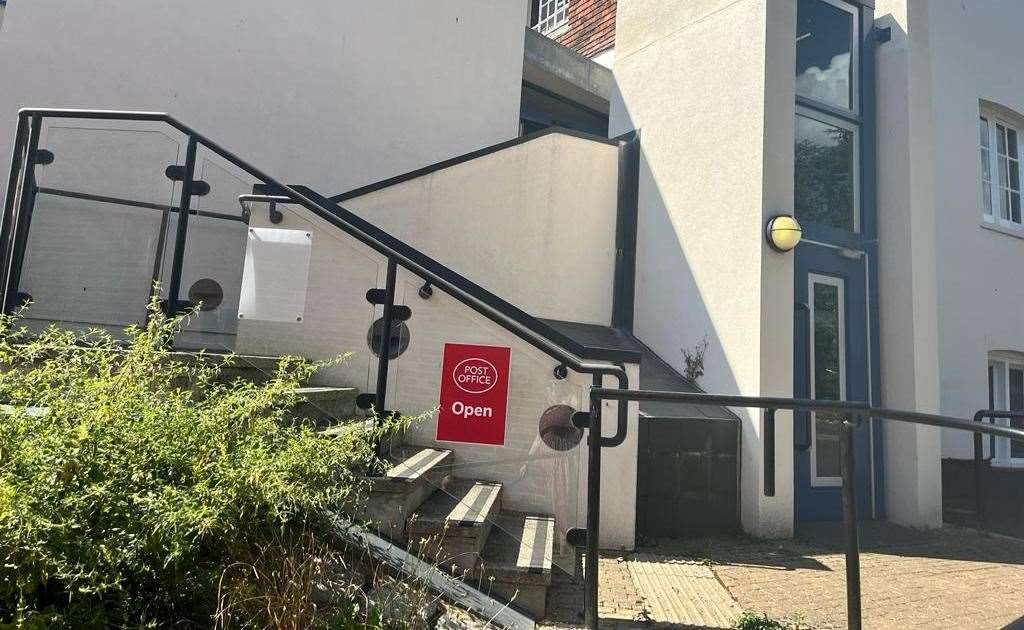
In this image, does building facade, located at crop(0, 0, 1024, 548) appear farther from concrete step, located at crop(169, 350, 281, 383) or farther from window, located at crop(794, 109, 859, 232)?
concrete step, located at crop(169, 350, 281, 383)

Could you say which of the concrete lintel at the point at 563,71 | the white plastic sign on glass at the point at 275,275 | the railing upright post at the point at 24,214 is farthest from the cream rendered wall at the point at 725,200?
the railing upright post at the point at 24,214

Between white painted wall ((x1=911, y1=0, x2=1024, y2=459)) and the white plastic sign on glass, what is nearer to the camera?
the white plastic sign on glass

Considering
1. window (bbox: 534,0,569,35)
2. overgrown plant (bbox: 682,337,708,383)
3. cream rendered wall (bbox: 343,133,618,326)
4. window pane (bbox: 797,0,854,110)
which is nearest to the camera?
overgrown plant (bbox: 682,337,708,383)

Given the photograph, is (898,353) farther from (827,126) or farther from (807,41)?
(807,41)

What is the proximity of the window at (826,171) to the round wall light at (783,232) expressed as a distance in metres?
1.01

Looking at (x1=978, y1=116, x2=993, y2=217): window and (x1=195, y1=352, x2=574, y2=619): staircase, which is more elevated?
(x1=978, y1=116, x2=993, y2=217): window

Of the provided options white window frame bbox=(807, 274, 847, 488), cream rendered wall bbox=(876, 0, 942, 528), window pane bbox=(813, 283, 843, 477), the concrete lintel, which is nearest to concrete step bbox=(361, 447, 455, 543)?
white window frame bbox=(807, 274, 847, 488)

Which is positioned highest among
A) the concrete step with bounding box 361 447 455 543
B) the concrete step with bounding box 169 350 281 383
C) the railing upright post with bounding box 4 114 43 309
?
the railing upright post with bounding box 4 114 43 309

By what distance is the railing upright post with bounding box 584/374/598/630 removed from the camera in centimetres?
295

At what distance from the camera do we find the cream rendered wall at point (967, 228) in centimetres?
753

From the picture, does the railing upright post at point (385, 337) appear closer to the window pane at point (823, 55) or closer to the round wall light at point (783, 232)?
the round wall light at point (783, 232)

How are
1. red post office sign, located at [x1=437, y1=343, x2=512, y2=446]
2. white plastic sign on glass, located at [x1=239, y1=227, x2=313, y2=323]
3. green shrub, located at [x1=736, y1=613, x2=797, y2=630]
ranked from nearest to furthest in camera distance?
green shrub, located at [x1=736, y1=613, x2=797, y2=630] → red post office sign, located at [x1=437, y1=343, x2=512, y2=446] → white plastic sign on glass, located at [x1=239, y1=227, x2=313, y2=323]

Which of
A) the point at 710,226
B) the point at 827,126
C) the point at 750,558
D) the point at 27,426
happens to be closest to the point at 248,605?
the point at 27,426

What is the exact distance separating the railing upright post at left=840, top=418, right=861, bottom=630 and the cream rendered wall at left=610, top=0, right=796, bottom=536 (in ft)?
7.64
